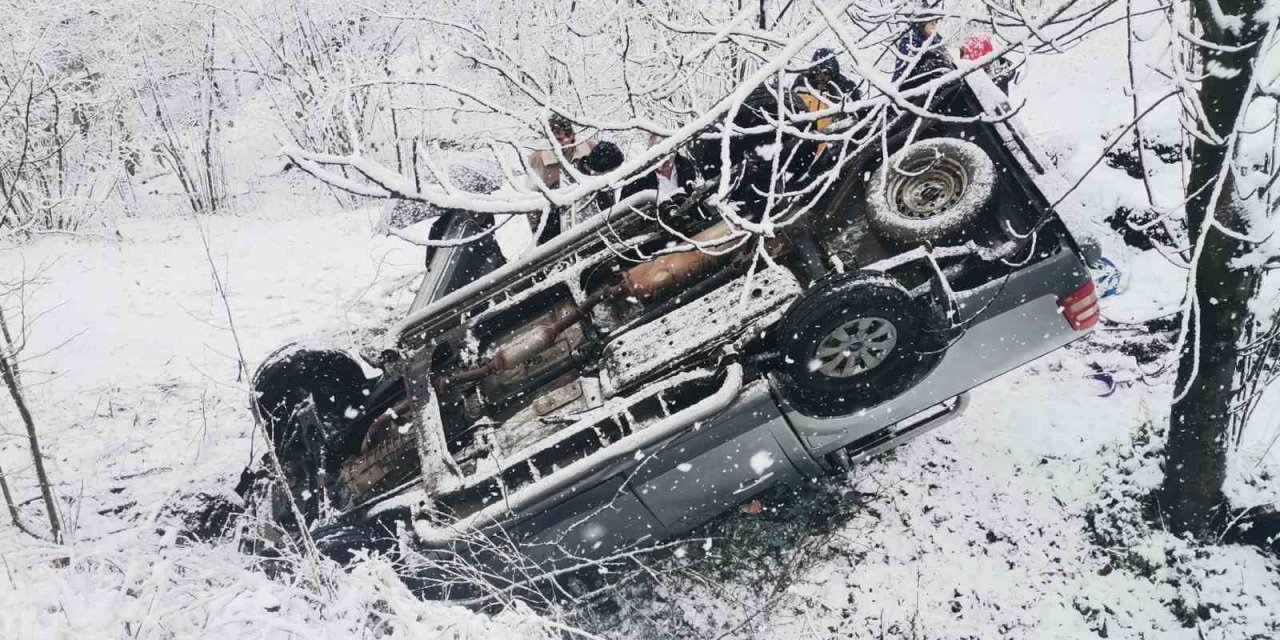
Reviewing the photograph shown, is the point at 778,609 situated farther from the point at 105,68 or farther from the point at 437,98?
the point at 105,68

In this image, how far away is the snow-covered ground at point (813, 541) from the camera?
2.87 metres

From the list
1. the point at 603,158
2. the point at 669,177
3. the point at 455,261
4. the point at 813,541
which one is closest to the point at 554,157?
the point at 603,158

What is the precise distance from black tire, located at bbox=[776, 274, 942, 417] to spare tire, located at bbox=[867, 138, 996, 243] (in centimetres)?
61

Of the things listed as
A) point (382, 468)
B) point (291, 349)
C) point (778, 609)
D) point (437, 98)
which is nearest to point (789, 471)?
point (778, 609)

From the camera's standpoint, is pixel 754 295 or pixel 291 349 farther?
pixel 291 349

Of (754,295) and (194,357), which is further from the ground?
(194,357)

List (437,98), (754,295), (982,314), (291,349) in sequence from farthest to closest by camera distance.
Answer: (437,98), (291,349), (754,295), (982,314)

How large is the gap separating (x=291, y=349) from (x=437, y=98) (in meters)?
9.04

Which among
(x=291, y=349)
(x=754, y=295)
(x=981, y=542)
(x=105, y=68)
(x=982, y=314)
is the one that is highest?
(x=105, y=68)

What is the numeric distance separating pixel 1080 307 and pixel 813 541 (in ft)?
6.48

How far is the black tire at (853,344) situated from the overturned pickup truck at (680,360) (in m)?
0.01

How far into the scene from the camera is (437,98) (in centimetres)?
1255

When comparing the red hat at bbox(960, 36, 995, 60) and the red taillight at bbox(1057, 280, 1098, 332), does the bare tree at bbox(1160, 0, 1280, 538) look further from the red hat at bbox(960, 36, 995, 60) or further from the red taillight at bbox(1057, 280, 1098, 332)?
the red hat at bbox(960, 36, 995, 60)

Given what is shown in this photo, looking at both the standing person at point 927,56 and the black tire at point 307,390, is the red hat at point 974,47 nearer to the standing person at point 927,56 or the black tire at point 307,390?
the standing person at point 927,56
